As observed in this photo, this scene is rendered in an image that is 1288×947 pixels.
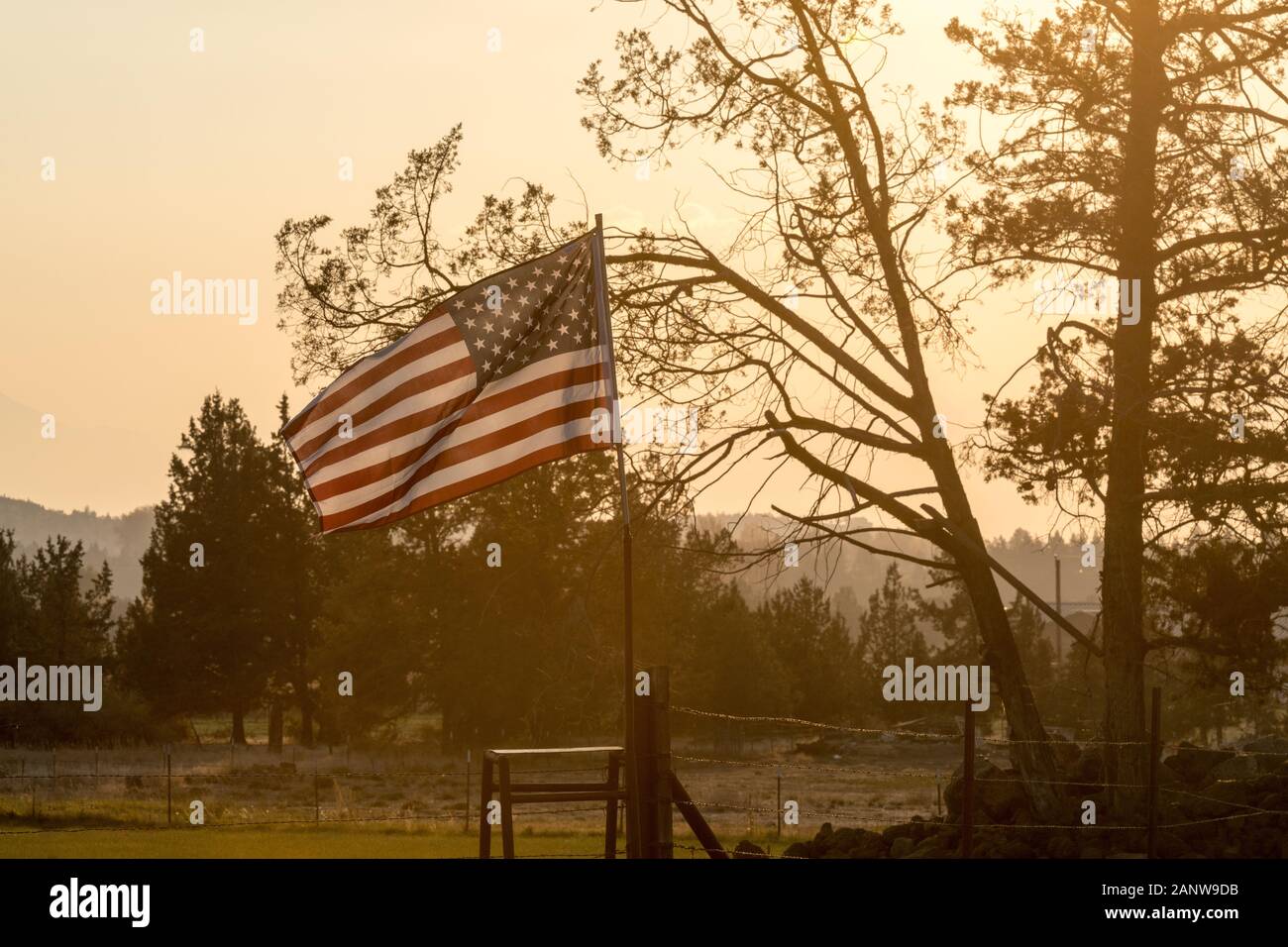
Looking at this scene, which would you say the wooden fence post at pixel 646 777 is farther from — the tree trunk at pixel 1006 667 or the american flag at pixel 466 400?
the tree trunk at pixel 1006 667

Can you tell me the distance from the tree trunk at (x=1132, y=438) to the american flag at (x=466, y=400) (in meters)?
7.56

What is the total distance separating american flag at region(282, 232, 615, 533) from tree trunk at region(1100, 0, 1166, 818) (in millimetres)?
7560

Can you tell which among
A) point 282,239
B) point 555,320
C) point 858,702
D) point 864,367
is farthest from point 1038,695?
point 555,320

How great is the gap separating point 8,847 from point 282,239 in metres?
9.36

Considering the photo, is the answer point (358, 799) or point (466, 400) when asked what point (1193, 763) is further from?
point (358, 799)

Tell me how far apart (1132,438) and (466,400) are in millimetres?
8998

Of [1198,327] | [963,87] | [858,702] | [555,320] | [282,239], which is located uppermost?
[963,87]

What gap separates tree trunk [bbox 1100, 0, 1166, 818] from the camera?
16.6 m

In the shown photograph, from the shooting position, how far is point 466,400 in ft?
35.6

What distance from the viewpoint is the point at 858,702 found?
67.6 metres

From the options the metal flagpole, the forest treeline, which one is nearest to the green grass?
the metal flagpole

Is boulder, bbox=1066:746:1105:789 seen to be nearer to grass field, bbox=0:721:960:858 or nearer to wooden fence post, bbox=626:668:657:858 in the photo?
grass field, bbox=0:721:960:858

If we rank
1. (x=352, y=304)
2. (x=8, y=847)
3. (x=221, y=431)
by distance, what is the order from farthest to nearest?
(x=221, y=431), (x=8, y=847), (x=352, y=304)
